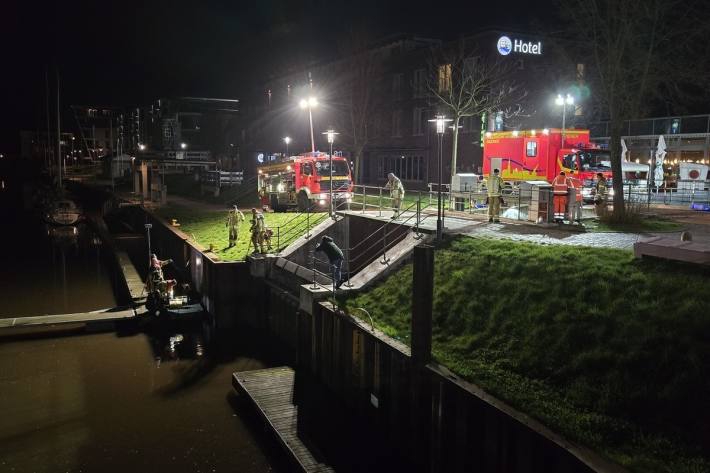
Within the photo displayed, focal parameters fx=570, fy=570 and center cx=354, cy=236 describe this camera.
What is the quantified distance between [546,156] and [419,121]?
2251 cm

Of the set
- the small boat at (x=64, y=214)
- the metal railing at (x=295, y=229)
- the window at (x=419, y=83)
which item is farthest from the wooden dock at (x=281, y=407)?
the small boat at (x=64, y=214)

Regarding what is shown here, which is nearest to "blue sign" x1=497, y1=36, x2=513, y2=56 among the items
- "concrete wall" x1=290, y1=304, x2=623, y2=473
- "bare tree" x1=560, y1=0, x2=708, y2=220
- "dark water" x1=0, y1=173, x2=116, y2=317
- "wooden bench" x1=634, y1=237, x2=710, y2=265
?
"bare tree" x1=560, y1=0, x2=708, y2=220

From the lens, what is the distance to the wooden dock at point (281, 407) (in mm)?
11180

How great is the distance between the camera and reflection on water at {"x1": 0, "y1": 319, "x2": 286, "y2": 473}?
1218cm

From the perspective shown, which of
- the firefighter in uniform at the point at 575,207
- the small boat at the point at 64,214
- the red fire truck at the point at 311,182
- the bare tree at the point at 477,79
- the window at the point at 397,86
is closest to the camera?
the firefighter in uniform at the point at 575,207

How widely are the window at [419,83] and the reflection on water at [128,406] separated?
1147 inches

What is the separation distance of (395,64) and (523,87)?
12294 millimetres

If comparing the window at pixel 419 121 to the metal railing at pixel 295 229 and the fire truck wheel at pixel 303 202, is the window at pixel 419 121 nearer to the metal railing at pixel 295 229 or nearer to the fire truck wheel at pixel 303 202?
the fire truck wheel at pixel 303 202

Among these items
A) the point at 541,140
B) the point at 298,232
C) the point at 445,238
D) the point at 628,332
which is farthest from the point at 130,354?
the point at 541,140

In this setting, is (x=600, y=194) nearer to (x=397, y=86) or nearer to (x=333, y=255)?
(x=333, y=255)

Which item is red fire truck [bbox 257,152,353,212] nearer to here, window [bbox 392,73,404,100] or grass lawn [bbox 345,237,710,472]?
grass lawn [bbox 345,237,710,472]

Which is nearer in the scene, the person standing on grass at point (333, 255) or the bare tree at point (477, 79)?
the person standing on grass at point (333, 255)

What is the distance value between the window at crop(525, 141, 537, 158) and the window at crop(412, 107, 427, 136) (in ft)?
67.4

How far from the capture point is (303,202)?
28766 mm
